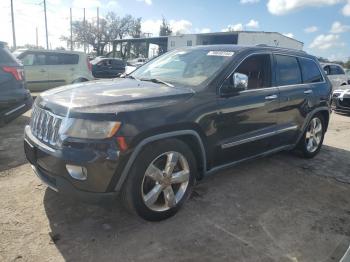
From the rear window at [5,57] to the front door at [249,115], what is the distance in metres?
4.26

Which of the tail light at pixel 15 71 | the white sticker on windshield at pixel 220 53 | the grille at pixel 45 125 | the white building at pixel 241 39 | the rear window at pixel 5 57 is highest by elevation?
the white building at pixel 241 39

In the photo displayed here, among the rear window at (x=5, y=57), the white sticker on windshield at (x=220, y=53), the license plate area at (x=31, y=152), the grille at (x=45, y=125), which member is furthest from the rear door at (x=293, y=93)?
the rear window at (x=5, y=57)

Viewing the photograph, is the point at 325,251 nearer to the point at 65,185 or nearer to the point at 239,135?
the point at 239,135

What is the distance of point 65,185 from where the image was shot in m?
3.01

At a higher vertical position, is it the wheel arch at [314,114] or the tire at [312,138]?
the wheel arch at [314,114]

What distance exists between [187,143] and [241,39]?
3227 centimetres

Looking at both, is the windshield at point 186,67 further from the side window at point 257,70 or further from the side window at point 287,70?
the side window at point 287,70

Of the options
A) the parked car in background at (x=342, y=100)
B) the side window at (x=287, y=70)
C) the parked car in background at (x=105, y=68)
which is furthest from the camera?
the parked car in background at (x=105, y=68)

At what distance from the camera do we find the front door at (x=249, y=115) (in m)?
3.85

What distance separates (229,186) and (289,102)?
153cm

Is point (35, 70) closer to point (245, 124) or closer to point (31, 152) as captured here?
point (31, 152)

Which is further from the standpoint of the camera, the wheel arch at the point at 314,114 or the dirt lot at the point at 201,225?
the wheel arch at the point at 314,114

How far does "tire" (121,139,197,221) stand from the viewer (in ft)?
10.3

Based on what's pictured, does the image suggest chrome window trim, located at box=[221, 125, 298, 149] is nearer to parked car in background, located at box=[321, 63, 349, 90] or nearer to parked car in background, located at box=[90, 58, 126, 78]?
parked car in background, located at box=[321, 63, 349, 90]
